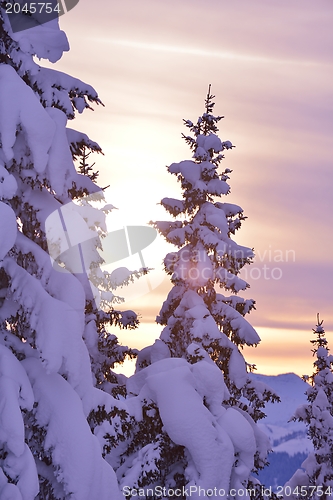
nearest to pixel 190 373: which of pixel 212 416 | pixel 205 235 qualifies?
pixel 212 416

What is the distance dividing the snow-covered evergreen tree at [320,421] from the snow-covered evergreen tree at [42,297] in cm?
2405

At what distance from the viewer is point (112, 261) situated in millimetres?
20109

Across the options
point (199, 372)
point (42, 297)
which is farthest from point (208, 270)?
point (42, 297)

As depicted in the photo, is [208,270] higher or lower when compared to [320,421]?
higher

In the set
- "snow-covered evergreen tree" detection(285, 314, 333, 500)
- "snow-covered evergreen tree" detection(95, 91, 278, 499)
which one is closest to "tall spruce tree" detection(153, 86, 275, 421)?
"snow-covered evergreen tree" detection(95, 91, 278, 499)

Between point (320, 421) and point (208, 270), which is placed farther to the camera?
point (320, 421)

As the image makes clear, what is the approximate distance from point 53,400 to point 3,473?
1.28 meters

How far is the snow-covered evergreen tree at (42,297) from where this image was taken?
9484mm

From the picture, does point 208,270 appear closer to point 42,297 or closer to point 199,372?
point 199,372

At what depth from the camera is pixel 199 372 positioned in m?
16.5

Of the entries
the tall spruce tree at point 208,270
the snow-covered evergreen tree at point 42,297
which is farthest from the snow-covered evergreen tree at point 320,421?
the snow-covered evergreen tree at point 42,297

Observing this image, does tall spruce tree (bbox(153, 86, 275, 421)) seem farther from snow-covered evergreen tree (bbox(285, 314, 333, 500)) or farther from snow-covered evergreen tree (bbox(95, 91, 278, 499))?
snow-covered evergreen tree (bbox(285, 314, 333, 500))

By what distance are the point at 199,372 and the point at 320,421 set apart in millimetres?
18344

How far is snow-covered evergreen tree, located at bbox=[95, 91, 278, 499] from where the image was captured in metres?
15.6
